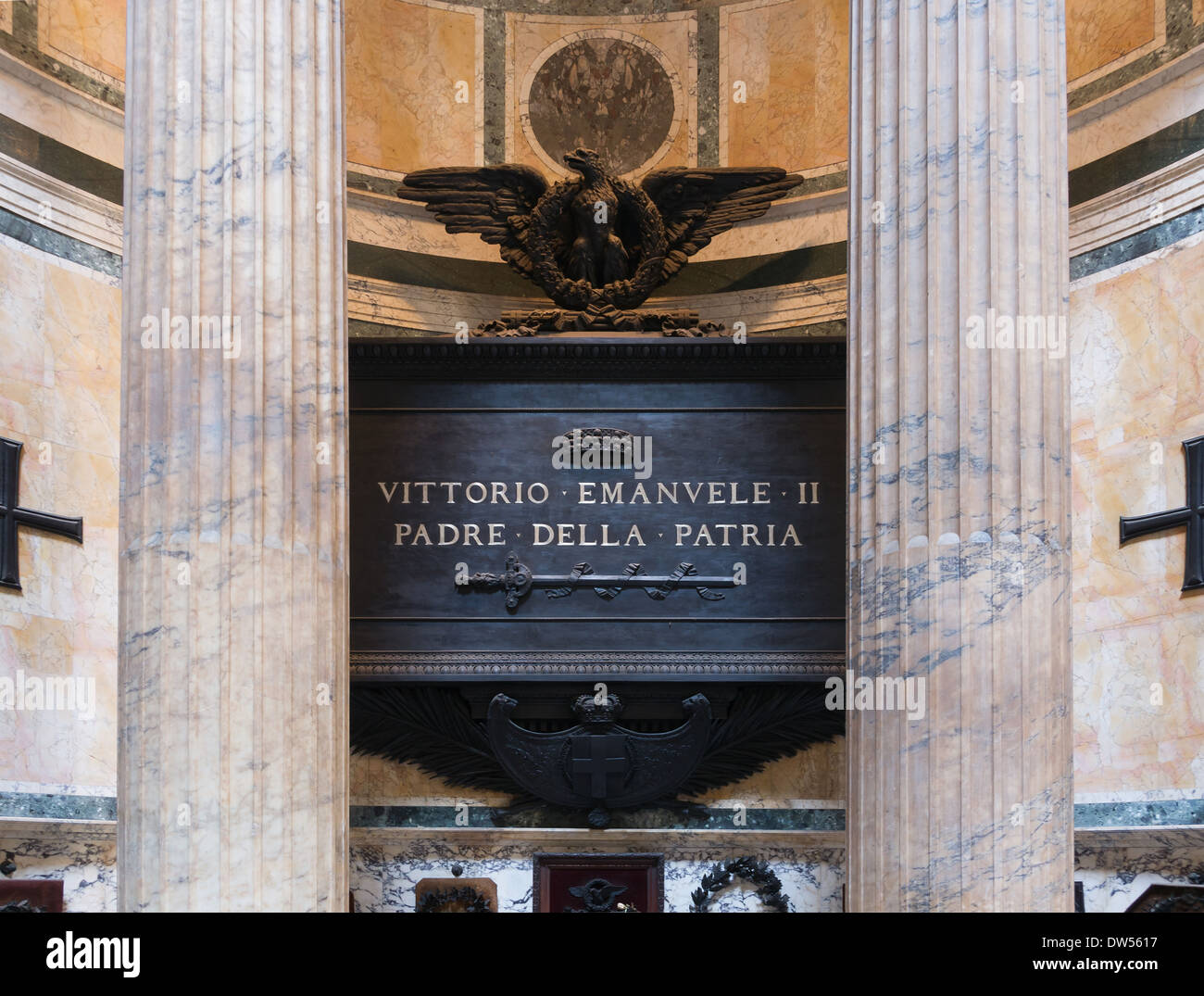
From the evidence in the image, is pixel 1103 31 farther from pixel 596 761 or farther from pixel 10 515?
pixel 10 515

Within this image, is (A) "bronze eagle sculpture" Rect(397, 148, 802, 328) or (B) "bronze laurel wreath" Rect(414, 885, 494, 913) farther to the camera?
(A) "bronze eagle sculpture" Rect(397, 148, 802, 328)

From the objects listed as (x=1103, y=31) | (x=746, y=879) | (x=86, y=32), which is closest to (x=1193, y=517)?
(x=1103, y=31)

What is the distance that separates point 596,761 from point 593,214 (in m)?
3.89

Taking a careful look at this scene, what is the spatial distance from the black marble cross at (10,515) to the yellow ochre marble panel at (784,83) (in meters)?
6.19

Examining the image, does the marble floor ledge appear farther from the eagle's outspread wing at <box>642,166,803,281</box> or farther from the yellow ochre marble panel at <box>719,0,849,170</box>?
the yellow ochre marble panel at <box>719,0,849,170</box>

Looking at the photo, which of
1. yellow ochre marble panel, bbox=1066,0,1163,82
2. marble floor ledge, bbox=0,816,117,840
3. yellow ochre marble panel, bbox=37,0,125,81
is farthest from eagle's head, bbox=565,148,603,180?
marble floor ledge, bbox=0,816,117,840

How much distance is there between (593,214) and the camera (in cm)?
1098

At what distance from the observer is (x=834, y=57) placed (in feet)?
40.7

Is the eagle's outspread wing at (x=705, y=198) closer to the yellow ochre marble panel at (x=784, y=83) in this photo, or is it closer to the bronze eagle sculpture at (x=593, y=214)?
the bronze eagle sculpture at (x=593, y=214)

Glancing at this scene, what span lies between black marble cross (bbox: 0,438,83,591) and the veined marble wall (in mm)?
63

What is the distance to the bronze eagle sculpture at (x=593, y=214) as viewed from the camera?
434 inches

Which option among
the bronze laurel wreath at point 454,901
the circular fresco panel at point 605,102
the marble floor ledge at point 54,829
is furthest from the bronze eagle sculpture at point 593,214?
the marble floor ledge at point 54,829

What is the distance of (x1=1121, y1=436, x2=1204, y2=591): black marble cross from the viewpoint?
9.57 metres
